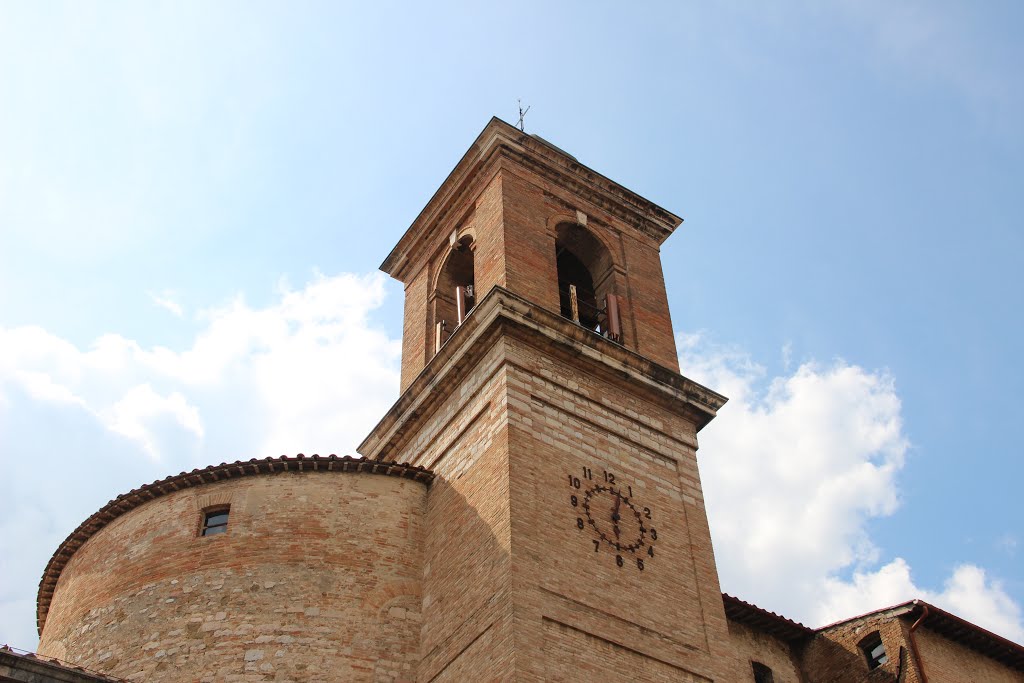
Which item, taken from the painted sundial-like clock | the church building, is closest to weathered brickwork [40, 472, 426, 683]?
the church building

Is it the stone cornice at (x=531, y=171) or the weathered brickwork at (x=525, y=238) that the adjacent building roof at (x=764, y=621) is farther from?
the stone cornice at (x=531, y=171)

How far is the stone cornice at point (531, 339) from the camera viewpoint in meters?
17.0

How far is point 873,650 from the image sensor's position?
18453 millimetres

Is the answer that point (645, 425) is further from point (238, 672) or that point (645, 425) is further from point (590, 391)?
point (238, 672)

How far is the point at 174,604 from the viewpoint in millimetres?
14766

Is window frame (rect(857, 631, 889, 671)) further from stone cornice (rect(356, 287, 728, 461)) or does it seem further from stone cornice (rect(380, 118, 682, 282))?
stone cornice (rect(380, 118, 682, 282))

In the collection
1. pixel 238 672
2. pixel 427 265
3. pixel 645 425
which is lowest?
pixel 238 672

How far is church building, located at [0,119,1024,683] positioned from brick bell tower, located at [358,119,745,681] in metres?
0.04

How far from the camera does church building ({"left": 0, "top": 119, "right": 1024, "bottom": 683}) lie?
14.0m

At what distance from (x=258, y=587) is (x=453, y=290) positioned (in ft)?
26.5

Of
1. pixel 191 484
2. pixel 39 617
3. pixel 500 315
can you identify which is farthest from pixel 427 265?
pixel 39 617

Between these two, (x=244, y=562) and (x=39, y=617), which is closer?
(x=244, y=562)

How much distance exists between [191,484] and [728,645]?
24.4 feet

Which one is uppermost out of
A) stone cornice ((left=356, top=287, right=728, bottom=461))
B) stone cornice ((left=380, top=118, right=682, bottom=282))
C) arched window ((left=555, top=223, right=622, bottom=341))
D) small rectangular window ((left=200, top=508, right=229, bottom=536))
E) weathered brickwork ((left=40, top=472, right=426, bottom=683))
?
stone cornice ((left=380, top=118, right=682, bottom=282))
